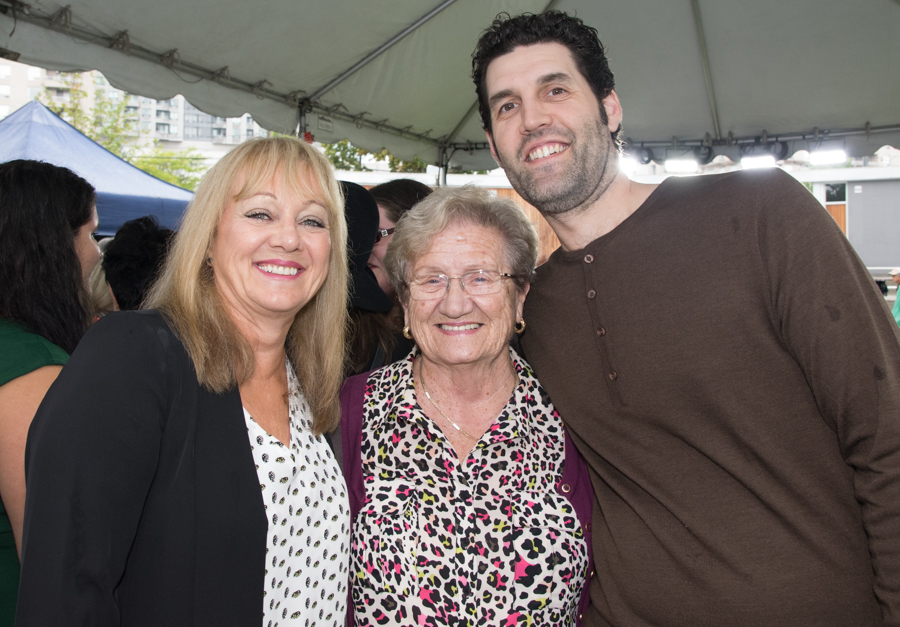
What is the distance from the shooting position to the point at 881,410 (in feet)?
4.26

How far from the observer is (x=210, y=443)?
1402 millimetres

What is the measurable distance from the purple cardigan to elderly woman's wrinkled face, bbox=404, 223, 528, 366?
1.09 ft

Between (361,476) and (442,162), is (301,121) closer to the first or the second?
(442,162)

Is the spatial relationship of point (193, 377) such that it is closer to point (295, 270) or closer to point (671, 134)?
point (295, 270)

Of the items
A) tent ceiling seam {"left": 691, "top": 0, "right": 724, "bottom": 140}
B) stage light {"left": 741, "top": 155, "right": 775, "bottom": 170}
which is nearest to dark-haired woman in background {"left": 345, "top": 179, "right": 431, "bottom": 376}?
tent ceiling seam {"left": 691, "top": 0, "right": 724, "bottom": 140}

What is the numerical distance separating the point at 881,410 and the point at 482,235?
1.24 meters

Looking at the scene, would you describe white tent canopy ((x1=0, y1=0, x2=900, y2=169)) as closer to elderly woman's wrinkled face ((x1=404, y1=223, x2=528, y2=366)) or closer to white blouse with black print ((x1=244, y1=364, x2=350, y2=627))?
elderly woman's wrinkled face ((x1=404, y1=223, x2=528, y2=366))

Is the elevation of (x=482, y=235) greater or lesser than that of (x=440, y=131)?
lesser

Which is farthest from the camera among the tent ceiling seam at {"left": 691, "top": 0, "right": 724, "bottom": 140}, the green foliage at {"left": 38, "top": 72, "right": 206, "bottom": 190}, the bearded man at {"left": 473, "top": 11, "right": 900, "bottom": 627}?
the green foliage at {"left": 38, "top": 72, "right": 206, "bottom": 190}

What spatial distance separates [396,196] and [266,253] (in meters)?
1.30

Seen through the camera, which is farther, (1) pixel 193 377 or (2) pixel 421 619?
(2) pixel 421 619

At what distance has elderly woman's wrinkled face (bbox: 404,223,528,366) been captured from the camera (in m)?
1.96

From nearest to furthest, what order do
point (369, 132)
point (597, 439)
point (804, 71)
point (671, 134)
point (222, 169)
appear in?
point (222, 169) → point (597, 439) → point (804, 71) → point (369, 132) → point (671, 134)

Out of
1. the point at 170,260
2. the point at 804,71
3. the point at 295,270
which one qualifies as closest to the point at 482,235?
the point at 295,270
